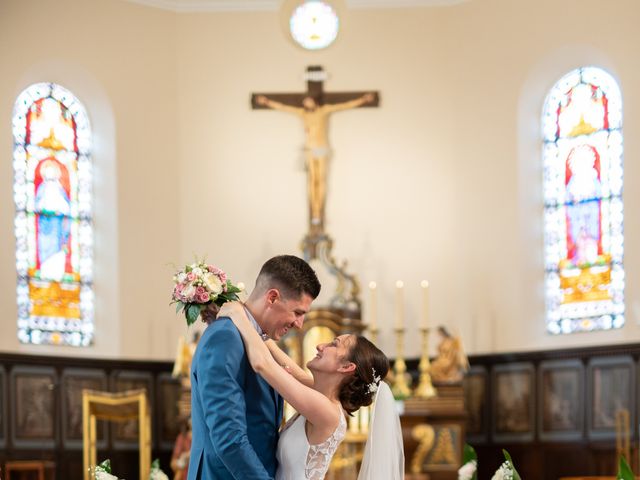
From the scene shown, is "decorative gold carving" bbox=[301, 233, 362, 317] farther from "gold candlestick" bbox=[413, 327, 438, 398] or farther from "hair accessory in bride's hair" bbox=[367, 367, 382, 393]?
"hair accessory in bride's hair" bbox=[367, 367, 382, 393]

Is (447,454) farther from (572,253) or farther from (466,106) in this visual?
(466,106)

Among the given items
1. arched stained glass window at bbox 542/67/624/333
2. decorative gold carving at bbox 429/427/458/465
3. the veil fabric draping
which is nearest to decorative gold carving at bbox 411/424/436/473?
decorative gold carving at bbox 429/427/458/465

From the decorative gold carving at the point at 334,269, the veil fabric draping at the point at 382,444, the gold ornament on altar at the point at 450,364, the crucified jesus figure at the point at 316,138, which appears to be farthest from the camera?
the crucified jesus figure at the point at 316,138

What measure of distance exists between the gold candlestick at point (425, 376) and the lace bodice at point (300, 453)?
7412 millimetres

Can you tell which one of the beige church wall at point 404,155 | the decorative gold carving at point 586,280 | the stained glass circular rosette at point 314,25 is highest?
the stained glass circular rosette at point 314,25

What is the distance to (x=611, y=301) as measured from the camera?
1307 cm

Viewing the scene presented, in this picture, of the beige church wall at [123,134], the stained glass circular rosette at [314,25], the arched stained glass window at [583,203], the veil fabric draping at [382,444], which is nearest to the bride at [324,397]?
the veil fabric draping at [382,444]

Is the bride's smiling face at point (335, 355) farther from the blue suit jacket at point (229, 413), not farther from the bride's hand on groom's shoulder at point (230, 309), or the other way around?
the bride's hand on groom's shoulder at point (230, 309)

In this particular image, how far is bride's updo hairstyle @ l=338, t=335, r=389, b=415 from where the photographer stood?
196 inches

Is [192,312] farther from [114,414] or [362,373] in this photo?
[114,414]

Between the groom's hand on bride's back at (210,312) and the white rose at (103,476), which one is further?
the white rose at (103,476)

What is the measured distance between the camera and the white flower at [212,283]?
490cm

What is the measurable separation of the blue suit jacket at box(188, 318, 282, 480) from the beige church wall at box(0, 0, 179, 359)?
29.3ft

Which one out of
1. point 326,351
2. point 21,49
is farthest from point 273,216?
point 326,351
